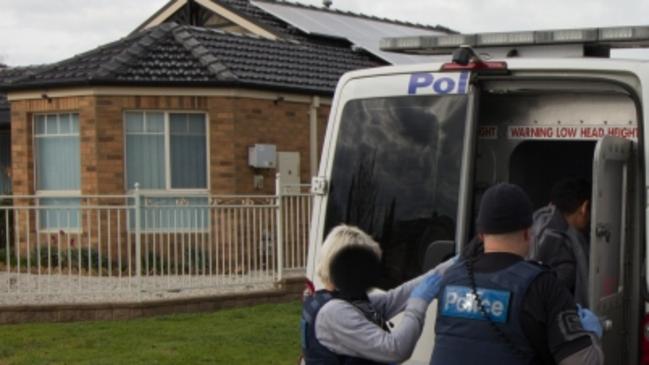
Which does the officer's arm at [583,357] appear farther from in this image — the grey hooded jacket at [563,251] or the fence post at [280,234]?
the fence post at [280,234]

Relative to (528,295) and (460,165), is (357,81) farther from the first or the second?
(528,295)

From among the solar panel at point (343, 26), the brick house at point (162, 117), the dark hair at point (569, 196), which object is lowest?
the dark hair at point (569, 196)

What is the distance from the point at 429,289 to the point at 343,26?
16765 millimetres

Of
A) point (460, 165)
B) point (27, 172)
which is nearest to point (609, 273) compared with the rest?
point (460, 165)

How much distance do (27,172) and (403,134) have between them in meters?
11.2

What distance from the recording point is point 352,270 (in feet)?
12.7

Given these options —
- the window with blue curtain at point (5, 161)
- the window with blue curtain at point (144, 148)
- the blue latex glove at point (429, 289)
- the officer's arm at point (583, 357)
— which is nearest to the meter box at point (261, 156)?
the window with blue curtain at point (144, 148)

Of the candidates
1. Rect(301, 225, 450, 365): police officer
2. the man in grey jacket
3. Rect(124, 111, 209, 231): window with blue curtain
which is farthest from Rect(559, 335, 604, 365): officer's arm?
Rect(124, 111, 209, 231): window with blue curtain

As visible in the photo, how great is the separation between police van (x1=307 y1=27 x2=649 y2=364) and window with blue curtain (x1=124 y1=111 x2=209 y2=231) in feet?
29.6

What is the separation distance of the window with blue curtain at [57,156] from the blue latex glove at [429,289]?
36.2 ft

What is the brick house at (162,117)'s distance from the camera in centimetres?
1382

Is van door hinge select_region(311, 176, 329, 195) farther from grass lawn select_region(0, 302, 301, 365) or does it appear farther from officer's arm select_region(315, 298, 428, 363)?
grass lawn select_region(0, 302, 301, 365)

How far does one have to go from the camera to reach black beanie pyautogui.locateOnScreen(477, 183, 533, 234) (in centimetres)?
320

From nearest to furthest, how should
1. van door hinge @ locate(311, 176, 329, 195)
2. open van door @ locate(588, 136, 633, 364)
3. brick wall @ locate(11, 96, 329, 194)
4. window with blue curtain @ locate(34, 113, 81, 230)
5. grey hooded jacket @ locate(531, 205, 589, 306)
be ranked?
open van door @ locate(588, 136, 633, 364) → grey hooded jacket @ locate(531, 205, 589, 306) → van door hinge @ locate(311, 176, 329, 195) → brick wall @ locate(11, 96, 329, 194) → window with blue curtain @ locate(34, 113, 81, 230)
